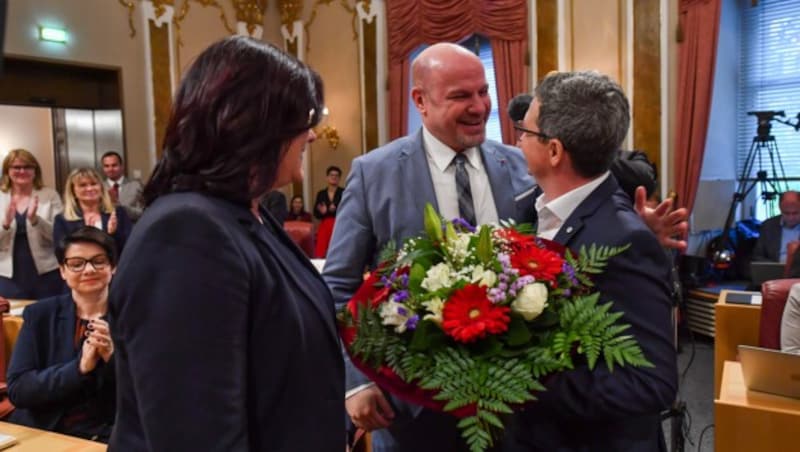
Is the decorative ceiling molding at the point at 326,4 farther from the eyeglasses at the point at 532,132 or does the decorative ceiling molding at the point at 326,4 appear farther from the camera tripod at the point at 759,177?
the eyeglasses at the point at 532,132

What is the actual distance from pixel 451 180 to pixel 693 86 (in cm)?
513

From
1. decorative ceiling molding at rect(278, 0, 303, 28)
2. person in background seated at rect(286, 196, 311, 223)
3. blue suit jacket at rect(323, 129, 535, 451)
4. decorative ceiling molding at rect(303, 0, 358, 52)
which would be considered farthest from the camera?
decorative ceiling molding at rect(278, 0, 303, 28)

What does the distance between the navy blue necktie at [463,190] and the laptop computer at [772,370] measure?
112 cm

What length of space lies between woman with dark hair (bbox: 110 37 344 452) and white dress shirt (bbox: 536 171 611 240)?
540 mm

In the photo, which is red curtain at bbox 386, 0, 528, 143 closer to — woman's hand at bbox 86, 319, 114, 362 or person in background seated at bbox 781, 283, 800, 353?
person in background seated at bbox 781, 283, 800, 353

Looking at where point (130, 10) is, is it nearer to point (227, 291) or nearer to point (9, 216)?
point (9, 216)

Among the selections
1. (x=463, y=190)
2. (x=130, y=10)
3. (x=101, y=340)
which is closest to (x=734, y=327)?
(x=463, y=190)

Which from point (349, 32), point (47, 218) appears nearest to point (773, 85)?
point (349, 32)

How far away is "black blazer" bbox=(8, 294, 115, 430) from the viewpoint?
2250 mm

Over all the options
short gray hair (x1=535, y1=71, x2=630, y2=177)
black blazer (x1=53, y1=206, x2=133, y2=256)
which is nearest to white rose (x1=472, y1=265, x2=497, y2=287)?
short gray hair (x1=535, y1=71, x2=630, y2=177)

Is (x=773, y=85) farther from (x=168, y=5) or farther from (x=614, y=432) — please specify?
(x=168, y=5)

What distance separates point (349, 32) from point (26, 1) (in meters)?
3.68

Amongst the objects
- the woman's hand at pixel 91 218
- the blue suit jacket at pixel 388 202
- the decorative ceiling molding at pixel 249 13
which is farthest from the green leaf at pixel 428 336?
the decorative ceiling molding at pixel 249 13

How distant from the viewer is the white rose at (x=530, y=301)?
113cm
